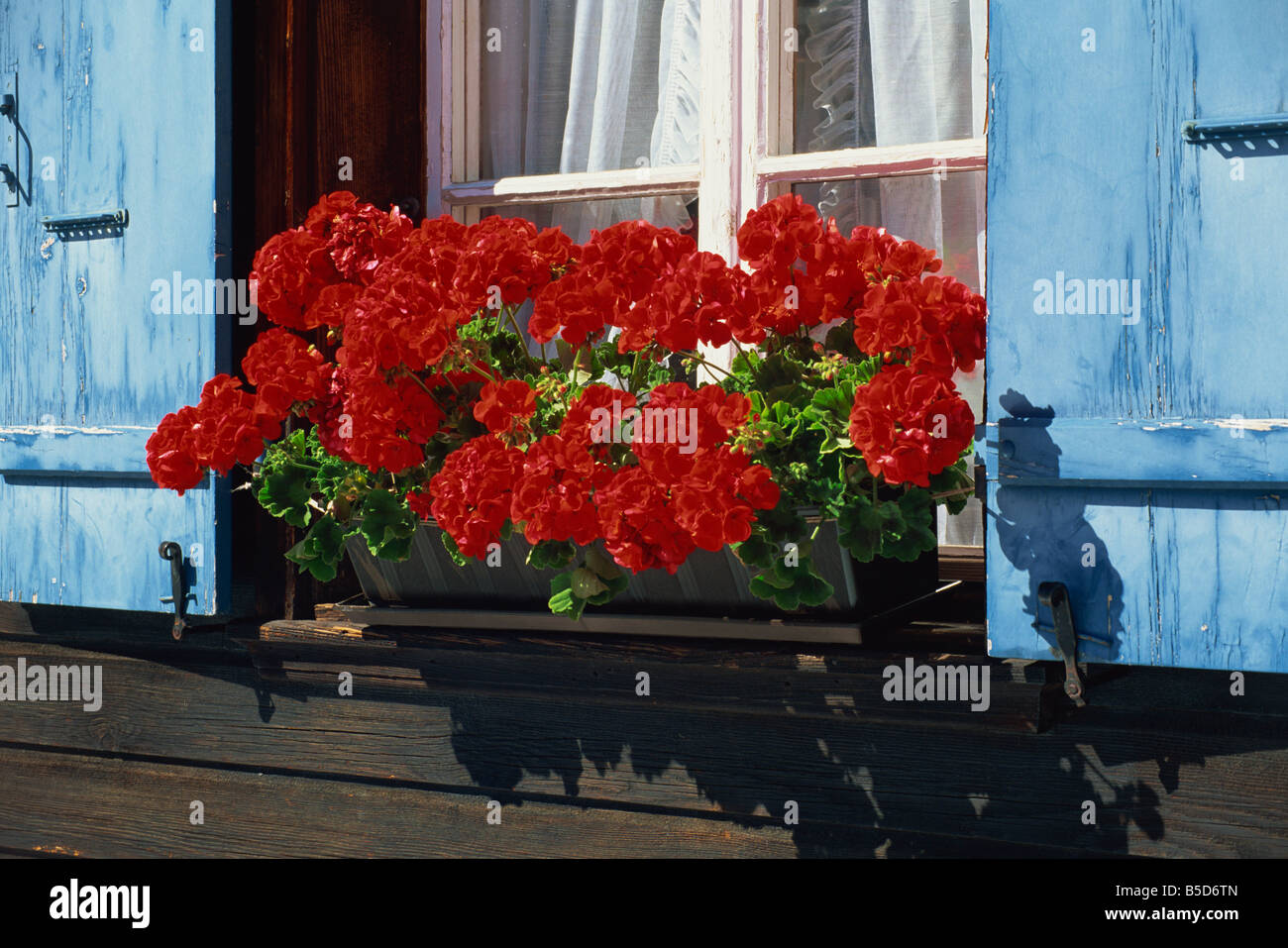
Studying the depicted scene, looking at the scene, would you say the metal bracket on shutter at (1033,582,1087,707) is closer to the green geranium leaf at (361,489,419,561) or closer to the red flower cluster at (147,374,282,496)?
the green geranium leaf at (361,489,419,561)

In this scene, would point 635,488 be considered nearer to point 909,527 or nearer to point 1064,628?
point 909,527

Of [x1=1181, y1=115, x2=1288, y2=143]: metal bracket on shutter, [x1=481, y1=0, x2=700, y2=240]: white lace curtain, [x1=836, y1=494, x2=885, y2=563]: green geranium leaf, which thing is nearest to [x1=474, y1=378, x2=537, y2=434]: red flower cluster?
[x1=836, y1=494, x2=885, y2=563]: green geranium leaf

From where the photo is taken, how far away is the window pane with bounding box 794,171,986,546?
2.21 meters

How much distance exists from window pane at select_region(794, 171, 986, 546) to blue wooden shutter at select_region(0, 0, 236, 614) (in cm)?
114

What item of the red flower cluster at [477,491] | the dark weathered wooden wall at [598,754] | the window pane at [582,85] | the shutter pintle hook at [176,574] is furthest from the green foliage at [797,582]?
the shutter pintle hook at [176,574]

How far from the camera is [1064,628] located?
171 cm

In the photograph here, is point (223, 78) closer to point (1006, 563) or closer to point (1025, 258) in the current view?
point (1025, 258)

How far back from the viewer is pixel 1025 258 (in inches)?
69.6

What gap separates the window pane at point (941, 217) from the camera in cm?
221

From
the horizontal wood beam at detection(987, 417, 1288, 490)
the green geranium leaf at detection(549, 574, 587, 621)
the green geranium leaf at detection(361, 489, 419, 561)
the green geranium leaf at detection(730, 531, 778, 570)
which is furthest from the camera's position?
the green geranium leaf at detection(361, 489, 419, 561)

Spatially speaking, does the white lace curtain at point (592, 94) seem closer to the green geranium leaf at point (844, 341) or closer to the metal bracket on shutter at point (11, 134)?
the green geranium leaf at point (844, 341)
